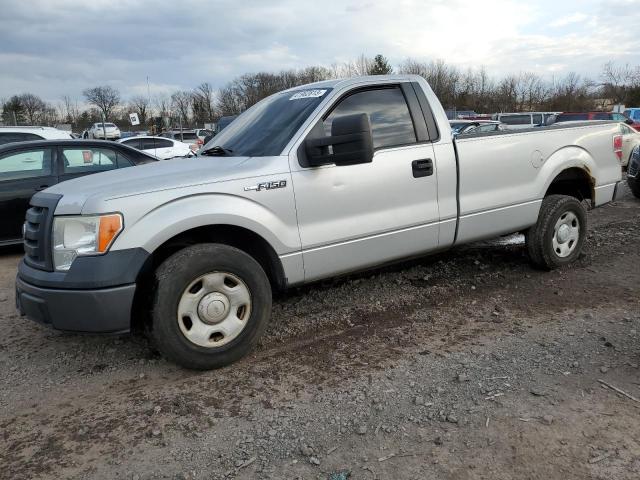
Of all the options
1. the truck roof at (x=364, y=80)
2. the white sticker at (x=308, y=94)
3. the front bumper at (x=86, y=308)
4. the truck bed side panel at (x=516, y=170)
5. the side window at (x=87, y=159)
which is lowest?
the front bumper at (x=86, y=308)

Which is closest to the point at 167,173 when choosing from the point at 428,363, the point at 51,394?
the point at 51,394

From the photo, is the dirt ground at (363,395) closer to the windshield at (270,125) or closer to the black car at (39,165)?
the windshield at (270,125)

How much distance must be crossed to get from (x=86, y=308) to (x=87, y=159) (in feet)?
16.4

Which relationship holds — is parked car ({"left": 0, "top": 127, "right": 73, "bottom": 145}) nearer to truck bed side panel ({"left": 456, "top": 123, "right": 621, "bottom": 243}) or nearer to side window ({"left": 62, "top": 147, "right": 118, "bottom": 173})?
side window ({"left": 62, "top": 147, "right": 118, "bottom": 173})

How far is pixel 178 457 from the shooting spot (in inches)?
103

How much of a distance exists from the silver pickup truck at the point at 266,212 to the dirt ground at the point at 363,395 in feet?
1.44

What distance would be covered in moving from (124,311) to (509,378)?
2376 mm

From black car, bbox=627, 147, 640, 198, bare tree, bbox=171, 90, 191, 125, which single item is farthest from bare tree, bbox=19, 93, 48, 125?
black car, bbox=627, 147, 640, 198

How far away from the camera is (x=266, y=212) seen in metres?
3.55

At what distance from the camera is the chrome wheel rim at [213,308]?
10.9ft

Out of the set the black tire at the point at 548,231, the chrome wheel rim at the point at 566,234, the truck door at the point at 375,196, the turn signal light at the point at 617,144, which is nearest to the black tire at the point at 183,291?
the truck door at the point at 375,196

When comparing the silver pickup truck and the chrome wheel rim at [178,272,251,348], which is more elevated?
the silver pickup truck

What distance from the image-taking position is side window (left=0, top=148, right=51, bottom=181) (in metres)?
6.93

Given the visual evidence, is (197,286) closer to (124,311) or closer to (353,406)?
(124,311)
